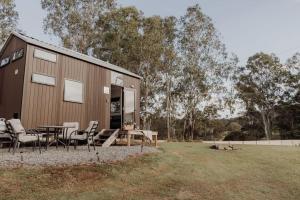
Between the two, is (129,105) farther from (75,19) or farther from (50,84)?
(75,19)

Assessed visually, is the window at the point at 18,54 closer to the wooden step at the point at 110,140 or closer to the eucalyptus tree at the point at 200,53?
the wooden step at the point at 110,140

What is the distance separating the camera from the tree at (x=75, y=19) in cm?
2169

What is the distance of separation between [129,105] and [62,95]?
159 inches

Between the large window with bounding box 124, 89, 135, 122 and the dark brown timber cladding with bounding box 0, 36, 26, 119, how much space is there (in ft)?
16.9

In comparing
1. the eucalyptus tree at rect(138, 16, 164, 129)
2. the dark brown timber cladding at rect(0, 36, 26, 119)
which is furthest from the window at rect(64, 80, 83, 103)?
the eucalyptus tree at rect(138, 16, 164, 129)

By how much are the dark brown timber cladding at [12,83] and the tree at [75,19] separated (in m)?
11.4

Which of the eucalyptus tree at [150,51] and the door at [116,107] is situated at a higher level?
the eucalyptus tree at [150,51]

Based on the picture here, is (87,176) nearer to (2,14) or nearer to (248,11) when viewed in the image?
(248,11)

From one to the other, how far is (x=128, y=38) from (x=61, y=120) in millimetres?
14748

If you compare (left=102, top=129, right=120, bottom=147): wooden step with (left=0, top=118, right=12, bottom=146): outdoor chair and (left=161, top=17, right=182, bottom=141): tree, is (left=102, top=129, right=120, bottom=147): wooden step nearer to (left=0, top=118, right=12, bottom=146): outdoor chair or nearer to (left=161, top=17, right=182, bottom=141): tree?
(left=0, top=118, right=12, bottom=146): outdoor chair

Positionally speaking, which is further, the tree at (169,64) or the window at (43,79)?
the tree at (169,64)

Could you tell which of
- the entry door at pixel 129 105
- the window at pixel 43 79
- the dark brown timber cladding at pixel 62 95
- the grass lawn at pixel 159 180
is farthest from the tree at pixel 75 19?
the grass lawn at pixel 159 180

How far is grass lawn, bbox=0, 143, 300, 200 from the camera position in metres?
4.81

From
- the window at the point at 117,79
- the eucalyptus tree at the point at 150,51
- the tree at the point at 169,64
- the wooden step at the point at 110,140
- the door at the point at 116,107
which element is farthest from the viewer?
the tree at the point at 169,64
